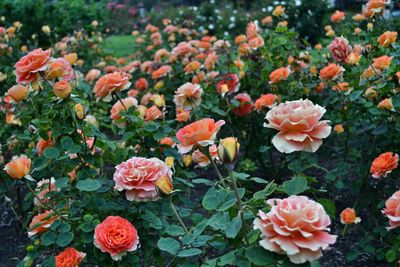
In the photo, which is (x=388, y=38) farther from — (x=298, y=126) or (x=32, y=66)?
(x=32, y=66)

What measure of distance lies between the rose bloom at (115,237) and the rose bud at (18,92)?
664 mm

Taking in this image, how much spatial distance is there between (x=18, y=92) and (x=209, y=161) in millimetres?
669

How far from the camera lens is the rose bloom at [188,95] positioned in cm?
254

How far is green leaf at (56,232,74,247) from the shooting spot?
1.67 m

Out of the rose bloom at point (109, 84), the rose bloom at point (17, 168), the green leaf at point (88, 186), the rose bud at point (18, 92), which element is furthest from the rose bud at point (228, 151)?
the rose bud at point (18, 92)

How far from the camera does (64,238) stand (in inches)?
66.3

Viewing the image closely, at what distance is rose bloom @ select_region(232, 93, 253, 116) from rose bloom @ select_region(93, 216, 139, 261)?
1635mm

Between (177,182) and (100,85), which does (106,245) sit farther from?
(100,85)

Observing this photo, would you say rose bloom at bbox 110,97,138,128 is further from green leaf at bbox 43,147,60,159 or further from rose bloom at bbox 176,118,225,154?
rose bloom at bbox 176,118,225,154

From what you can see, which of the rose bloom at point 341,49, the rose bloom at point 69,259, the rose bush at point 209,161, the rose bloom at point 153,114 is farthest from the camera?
the rose bloom at point 341,49

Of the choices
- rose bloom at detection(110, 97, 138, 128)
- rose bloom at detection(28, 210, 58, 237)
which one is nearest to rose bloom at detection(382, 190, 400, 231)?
rose bloom at detection(28, 210, 58, 237)

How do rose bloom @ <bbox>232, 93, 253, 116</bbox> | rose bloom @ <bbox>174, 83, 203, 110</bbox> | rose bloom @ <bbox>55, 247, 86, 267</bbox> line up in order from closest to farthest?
rose bloom @ <bbox>55, 247, 86, 267</bbox>, rose bloom @ <bbox>174, 83, 203, 110</bbox>, rose bloom @ <bbox>232, 93, 253, 116</bbox>

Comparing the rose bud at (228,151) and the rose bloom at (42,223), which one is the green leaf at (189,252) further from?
the rose bloom at (42,223)

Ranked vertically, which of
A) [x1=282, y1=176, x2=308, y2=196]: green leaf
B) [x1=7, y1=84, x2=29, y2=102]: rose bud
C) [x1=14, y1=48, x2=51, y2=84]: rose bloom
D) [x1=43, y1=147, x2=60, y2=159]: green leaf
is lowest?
[x1=43, y1=147, x2=60, y2=159]: green leaf
